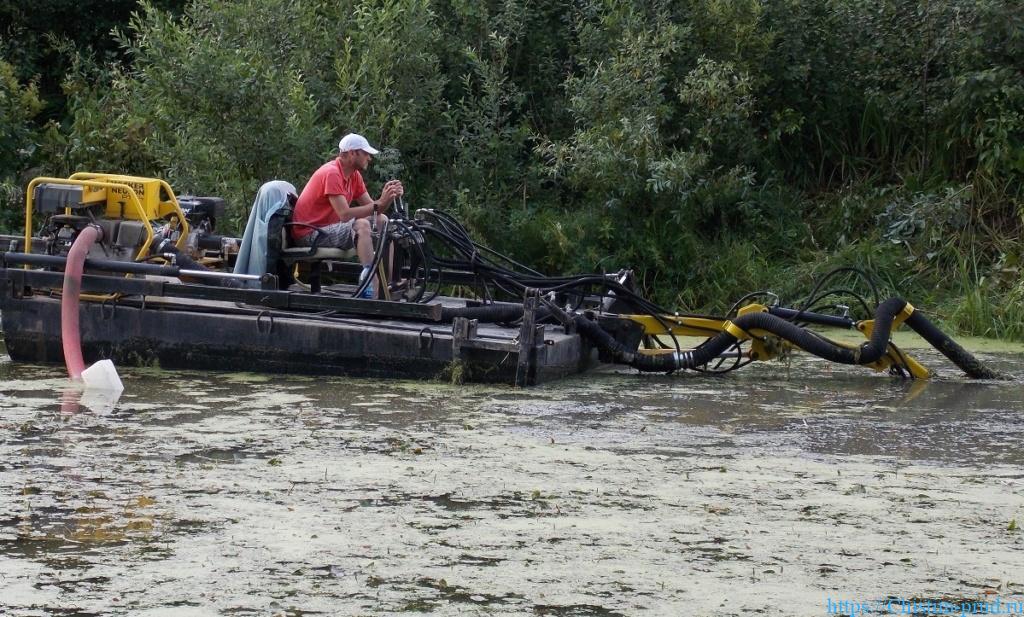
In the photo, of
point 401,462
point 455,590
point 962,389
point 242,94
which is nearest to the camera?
point 455,590

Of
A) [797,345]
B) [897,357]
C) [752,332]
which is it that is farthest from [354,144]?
[897,357]

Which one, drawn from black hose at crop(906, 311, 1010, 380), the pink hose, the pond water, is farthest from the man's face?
black hose at crop(906, 311, 1010, 380)

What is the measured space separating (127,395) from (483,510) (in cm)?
324

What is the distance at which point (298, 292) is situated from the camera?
946cm

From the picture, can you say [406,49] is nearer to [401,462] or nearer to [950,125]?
[950,125]

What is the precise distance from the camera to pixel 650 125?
12961 millimetres

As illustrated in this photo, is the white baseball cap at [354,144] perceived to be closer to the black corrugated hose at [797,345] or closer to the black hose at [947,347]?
the black corrugated hose at [797,345]

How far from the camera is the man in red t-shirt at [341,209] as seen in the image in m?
9.63

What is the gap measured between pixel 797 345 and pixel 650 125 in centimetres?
424

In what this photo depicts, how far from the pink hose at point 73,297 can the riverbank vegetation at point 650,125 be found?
3617 millimetres

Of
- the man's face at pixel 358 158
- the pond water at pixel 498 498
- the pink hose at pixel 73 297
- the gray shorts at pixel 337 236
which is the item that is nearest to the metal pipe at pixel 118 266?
the pink hose at pixel 73 297

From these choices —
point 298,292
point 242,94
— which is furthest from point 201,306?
point 242,94

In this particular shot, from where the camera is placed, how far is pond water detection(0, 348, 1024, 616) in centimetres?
491

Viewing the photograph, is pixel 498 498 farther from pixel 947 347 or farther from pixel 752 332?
pixel 947 347
